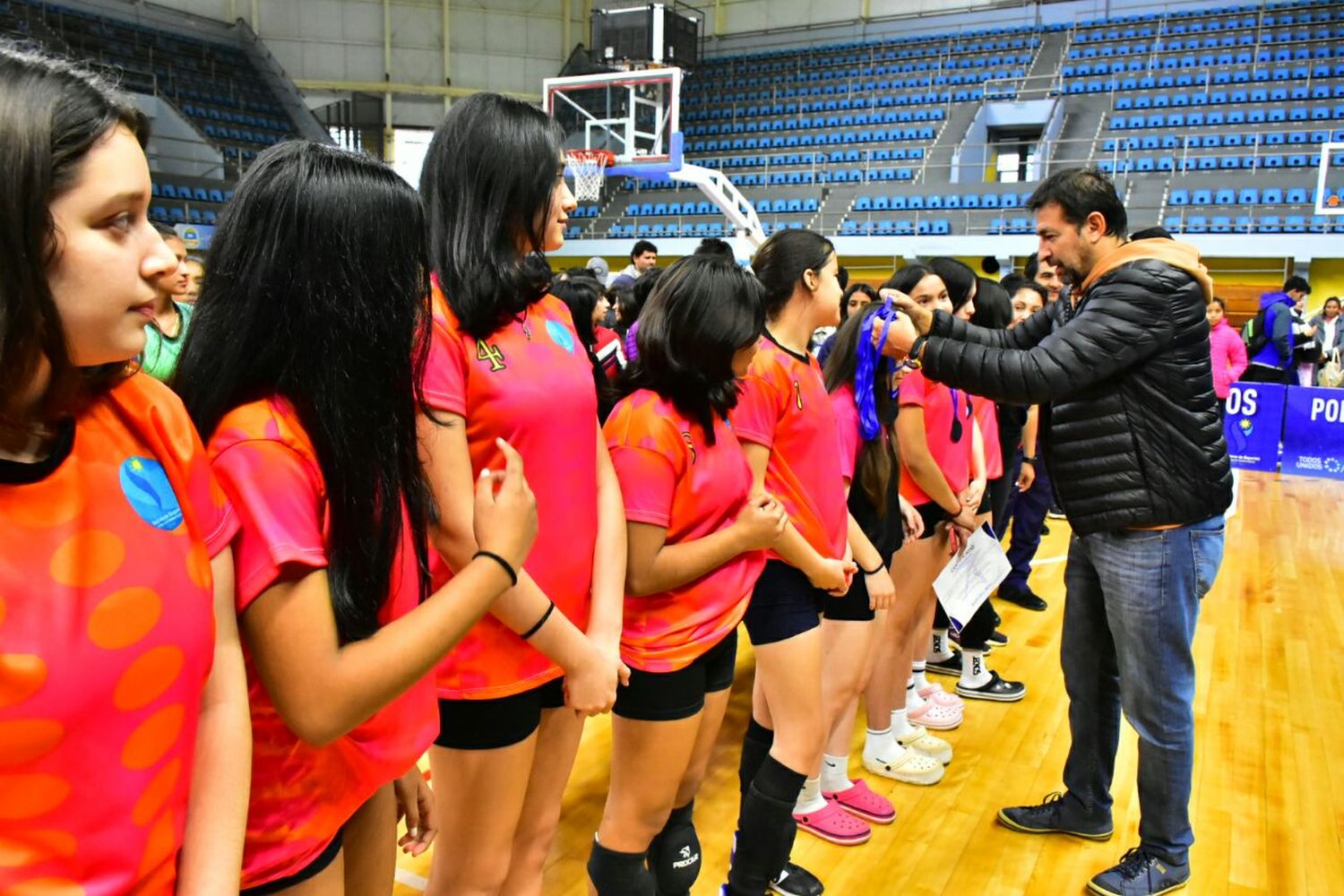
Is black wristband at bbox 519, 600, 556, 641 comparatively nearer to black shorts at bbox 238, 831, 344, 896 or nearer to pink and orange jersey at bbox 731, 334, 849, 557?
black shorts at bbox 238, 831, 344, 896

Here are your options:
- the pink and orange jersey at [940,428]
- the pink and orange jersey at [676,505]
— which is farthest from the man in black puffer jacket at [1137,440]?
the pink and orange jersey at [676,505]

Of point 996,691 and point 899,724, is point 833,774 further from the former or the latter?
point 996,691

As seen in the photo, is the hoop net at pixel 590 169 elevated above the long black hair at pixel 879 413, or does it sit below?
above

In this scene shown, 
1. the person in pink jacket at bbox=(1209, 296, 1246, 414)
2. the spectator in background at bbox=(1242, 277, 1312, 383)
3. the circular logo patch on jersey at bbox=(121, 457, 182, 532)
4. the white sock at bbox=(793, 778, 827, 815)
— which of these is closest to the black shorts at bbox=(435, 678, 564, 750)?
the circular logo patch on jersey at bbox=(121, 457, 182, 532)

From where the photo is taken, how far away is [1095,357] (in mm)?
2314

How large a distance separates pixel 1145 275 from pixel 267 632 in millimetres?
2199

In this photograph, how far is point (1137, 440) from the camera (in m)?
2.36

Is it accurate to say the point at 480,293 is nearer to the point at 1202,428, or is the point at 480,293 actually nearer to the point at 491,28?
the point at 1202,428

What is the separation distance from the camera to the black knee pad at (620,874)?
1.81 metres

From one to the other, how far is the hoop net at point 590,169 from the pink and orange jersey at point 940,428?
9.24 m

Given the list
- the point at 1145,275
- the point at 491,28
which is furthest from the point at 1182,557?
the point at 491,28

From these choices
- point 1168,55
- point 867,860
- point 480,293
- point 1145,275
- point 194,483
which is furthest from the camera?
point 1168,55

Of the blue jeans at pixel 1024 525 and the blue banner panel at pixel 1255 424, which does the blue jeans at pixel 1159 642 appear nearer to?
the blue jeans at pixel 1024 525

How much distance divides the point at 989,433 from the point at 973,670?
99 cm
